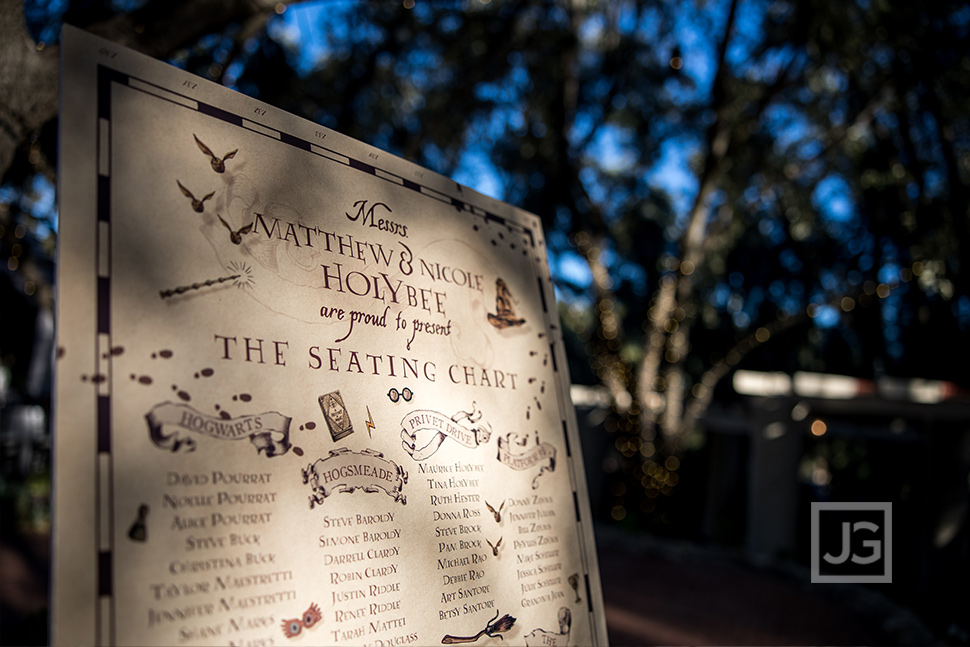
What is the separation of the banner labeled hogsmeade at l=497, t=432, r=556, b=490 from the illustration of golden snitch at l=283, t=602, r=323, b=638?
55cm

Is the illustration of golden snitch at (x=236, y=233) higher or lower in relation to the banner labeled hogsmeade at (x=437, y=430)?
higher

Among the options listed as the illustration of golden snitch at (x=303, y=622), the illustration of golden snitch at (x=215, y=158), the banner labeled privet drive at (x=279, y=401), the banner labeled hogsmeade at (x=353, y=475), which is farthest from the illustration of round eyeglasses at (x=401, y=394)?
the illustration of golden snitch at (x=215, y=158)

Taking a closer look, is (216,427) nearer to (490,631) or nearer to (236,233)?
(236,233)

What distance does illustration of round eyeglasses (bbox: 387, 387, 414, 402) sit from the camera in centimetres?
130

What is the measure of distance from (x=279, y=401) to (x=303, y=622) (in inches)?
15.1

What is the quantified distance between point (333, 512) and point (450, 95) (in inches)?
253

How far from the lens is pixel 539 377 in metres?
1.66

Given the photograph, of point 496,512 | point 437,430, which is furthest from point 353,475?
point 496,512

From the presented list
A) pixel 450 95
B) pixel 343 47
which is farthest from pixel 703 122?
pixel 343 47

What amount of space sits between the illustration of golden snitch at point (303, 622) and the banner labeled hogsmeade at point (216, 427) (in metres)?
0.27

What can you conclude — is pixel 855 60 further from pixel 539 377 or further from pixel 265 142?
pixel 265 142

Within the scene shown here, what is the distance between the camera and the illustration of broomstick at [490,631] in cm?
124

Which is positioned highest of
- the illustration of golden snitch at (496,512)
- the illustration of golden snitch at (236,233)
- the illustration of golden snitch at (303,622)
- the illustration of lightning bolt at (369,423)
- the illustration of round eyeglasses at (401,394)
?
the illustration of golden snitch at (236,233)

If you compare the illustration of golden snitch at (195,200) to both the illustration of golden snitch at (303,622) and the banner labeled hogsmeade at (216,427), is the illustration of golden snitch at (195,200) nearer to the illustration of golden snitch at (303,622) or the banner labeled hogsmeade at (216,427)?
the banner labeled hogsmeade at (216,427)
